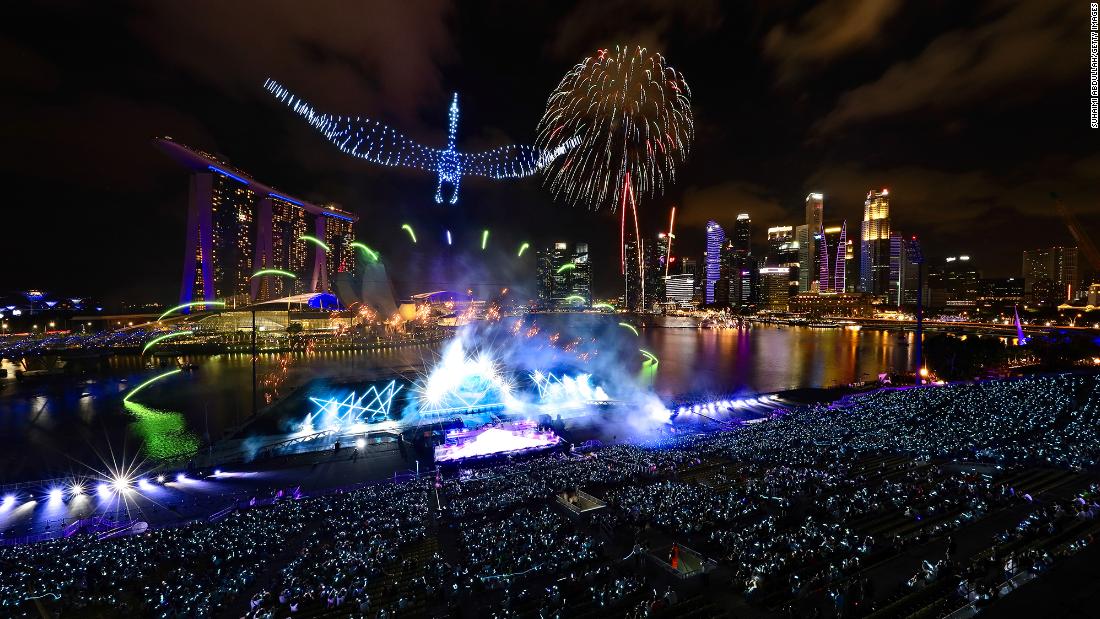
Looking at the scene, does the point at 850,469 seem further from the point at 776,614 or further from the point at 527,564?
the point at 527,564

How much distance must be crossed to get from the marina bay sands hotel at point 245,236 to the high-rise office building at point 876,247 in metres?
134

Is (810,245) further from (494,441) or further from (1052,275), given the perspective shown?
(494,441)

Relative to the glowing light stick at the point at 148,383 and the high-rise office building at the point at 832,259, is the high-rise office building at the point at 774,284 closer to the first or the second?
the high-rise office building at the point at 832,259

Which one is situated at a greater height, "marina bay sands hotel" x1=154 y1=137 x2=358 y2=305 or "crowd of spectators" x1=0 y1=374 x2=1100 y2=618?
"marina bay sands hotel" x1=154 y1=137 x2=358 y2=305

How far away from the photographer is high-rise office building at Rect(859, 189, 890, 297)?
13100 centimetres

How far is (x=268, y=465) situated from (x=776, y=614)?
13268mm

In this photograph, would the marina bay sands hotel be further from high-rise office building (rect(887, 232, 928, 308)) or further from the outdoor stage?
high-rise office building (rect(887, 232, 928, 308))

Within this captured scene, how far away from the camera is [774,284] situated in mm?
149125

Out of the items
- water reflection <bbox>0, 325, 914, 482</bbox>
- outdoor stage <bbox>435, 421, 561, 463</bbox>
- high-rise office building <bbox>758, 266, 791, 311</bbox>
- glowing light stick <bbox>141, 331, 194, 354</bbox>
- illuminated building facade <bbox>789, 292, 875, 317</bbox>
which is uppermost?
high-rise office building <bbox>758, 266, 791, 311</bbox>

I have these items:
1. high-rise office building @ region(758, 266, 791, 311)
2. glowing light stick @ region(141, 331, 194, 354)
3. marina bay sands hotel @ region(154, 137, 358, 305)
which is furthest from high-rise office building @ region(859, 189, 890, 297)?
glowing light stick @ region(141, 331, 194, 354)

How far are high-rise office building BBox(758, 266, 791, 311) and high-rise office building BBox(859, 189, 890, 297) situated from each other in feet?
65.5

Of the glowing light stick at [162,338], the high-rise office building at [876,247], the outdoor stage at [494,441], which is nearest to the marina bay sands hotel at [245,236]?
the glowing light stick at [162,338]

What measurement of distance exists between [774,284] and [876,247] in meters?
28.1

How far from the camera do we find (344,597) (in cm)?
588
